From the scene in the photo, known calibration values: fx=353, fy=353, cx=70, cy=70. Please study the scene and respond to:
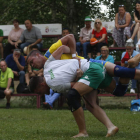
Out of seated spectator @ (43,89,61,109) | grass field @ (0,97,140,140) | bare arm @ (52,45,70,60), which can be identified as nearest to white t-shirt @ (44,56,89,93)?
bare arm @ (52,45,70,60)

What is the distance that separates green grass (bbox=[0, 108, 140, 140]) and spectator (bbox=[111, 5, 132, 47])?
427 cm

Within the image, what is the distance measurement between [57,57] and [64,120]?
8.70 ft

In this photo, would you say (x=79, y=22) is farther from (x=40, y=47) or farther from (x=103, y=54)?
(x=103, y=54)

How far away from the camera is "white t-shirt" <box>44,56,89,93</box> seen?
17.8 ft

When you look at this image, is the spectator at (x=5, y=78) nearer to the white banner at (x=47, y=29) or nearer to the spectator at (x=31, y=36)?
the spectator at (x=31, y=36)

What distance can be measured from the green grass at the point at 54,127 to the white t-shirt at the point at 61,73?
2.61 ft

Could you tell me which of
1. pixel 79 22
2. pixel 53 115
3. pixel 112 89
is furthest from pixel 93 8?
pixel 112 89

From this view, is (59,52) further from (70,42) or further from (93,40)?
(93,40)

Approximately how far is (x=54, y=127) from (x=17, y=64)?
5.54 meters

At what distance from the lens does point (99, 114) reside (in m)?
5.62

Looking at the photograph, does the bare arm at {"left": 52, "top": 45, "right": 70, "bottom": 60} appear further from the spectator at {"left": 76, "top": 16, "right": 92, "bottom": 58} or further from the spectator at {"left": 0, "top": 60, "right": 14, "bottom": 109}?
the spectator at {"left": 76, "top": 16, "right": 92, "bottom": 58}

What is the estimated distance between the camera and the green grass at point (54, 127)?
5.52 metres

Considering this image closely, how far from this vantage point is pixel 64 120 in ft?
25.7

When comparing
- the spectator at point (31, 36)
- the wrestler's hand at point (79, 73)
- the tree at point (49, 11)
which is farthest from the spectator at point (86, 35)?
the wrestler's hand at point (79, 73)
